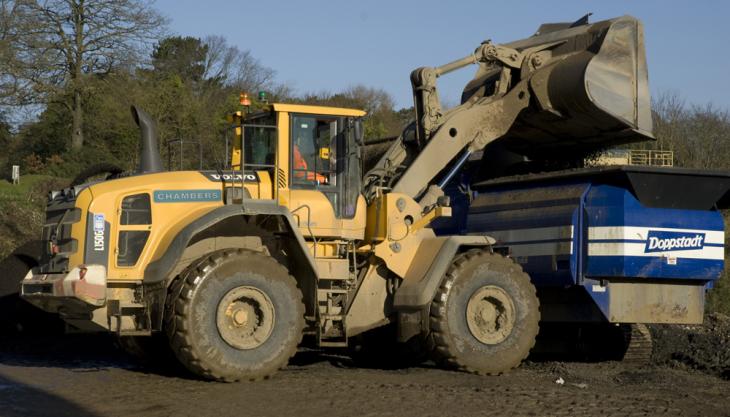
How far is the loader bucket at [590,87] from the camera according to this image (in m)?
11.6

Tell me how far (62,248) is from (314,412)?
319cm

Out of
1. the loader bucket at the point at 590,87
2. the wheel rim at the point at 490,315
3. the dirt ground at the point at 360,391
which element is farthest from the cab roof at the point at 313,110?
the dirt ground at the point at 360,391

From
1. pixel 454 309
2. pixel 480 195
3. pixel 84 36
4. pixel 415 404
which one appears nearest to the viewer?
pixel 415 404

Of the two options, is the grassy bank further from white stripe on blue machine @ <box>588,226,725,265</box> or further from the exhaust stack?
white stripe on blue machine @ <box>588,226,725,265</box>

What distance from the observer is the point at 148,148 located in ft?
36.9

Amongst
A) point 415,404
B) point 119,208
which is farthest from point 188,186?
point 415,404

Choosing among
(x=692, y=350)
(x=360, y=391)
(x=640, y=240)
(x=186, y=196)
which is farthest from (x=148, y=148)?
(x=692, y=350)

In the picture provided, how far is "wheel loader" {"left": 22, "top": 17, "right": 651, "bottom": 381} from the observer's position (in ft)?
30.8

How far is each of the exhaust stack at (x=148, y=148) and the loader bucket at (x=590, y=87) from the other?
4.02 metres

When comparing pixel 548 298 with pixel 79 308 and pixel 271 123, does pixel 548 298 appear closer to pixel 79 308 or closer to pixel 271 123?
pixel 271 123

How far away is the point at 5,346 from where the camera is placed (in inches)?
505

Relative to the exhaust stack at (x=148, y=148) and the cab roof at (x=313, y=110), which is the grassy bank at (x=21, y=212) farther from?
the cab roof at (x=313, y=110)

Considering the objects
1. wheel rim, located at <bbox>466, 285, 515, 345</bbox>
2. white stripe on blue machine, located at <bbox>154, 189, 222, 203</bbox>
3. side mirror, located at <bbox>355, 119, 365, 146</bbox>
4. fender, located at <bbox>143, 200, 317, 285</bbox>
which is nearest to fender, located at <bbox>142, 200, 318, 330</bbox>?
fender, located at <bbox>143, 200, 317, 285</bbox>

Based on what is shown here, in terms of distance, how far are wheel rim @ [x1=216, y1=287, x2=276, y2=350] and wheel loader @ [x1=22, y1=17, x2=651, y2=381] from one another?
0.6 inches
